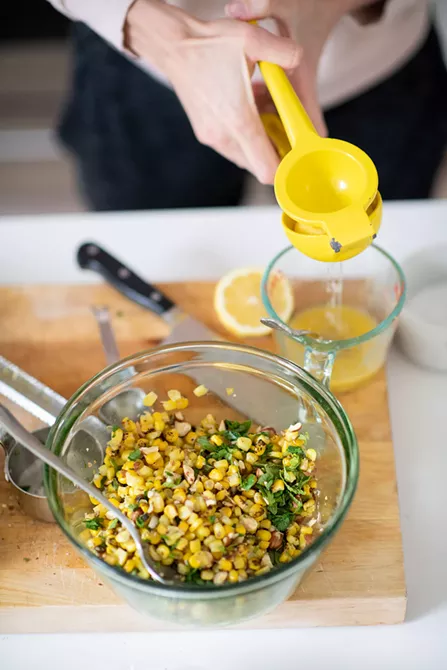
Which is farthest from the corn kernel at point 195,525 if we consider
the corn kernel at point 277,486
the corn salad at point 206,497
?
the corn kernel at point 277,486

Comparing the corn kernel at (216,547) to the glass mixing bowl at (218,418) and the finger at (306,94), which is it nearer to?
the glass mixing bowl at (218,418)

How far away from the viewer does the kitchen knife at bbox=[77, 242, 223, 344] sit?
129 cm

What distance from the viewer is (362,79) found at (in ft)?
5.24

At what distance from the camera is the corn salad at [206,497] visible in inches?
36.9

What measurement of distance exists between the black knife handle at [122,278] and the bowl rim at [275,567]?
0.70 ft

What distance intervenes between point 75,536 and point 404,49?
120cm

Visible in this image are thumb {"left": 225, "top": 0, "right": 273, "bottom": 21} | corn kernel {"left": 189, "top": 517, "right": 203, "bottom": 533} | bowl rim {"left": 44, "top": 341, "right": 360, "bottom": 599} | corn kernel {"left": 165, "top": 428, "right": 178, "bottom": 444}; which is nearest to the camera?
bowl rim {"left": 44, "top": 341, "right": 360, "bottom": 599}

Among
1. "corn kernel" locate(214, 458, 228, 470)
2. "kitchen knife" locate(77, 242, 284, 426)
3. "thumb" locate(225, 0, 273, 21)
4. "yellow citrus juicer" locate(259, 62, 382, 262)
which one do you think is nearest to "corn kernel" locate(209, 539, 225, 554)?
"corn kernel" locate(214, 458, 228, 470)

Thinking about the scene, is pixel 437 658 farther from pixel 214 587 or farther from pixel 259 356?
pixel 259 356

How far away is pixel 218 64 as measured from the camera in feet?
3.76

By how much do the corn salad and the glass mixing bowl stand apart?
0.10 feet

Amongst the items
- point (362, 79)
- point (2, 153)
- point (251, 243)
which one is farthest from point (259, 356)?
point (2, 153)

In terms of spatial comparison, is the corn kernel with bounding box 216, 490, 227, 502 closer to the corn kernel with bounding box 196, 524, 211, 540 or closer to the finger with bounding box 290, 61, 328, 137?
the corn kernel with bounding box 196, 524, 211, 540

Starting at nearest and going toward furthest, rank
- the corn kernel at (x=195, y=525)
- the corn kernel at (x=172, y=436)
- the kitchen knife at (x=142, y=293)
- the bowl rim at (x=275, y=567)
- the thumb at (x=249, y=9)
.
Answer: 1. the bowl rim at (x=275, y=567)
2. the corn kernel at (x=195, y=525)
3. the corn kernel at (x=172, y=436)
4. the thumb at (x=249, y=9)
5. the kitchen knife at (x=142, y=293)
